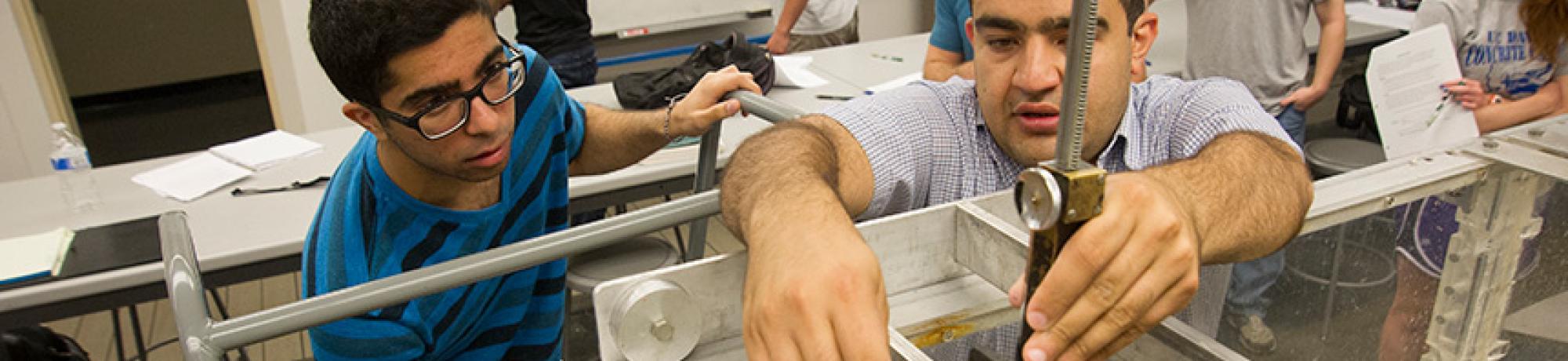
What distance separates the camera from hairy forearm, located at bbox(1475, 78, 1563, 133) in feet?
6.77

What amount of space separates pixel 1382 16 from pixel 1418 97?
67.9 inches

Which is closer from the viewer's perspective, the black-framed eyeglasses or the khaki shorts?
the black-framed eyeglasses

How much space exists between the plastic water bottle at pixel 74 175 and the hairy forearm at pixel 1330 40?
10.2ft

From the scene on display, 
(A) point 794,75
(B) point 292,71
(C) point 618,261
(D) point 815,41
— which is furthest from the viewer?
(D) point 815,41

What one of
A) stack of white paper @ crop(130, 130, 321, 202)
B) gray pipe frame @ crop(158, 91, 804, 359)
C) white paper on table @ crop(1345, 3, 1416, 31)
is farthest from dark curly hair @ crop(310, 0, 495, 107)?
white paper on table @ crop(1345, 3, 1416, 31)

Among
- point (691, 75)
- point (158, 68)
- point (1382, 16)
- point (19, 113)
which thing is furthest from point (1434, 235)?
point (158, 68)

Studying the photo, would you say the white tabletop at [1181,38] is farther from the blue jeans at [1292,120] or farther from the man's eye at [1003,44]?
the man's eye at [1003,44]

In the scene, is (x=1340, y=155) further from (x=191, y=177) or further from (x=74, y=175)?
(x=74, y=175)

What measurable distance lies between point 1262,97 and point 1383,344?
154 centimetres

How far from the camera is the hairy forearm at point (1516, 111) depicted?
2062 mm

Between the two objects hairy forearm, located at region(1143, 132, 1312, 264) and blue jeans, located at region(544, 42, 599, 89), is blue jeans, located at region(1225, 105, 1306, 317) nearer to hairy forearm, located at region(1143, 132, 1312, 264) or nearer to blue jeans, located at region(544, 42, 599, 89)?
hairy forearm, located at region(1143, 132, 1312, 264)

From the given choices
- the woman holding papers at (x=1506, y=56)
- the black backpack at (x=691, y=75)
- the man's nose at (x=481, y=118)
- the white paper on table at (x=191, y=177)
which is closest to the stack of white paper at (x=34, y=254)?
the white paper on table at (x=191, y=177)

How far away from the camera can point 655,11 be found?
4668mm

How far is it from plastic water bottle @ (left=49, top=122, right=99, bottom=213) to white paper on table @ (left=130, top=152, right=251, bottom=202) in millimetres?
102
